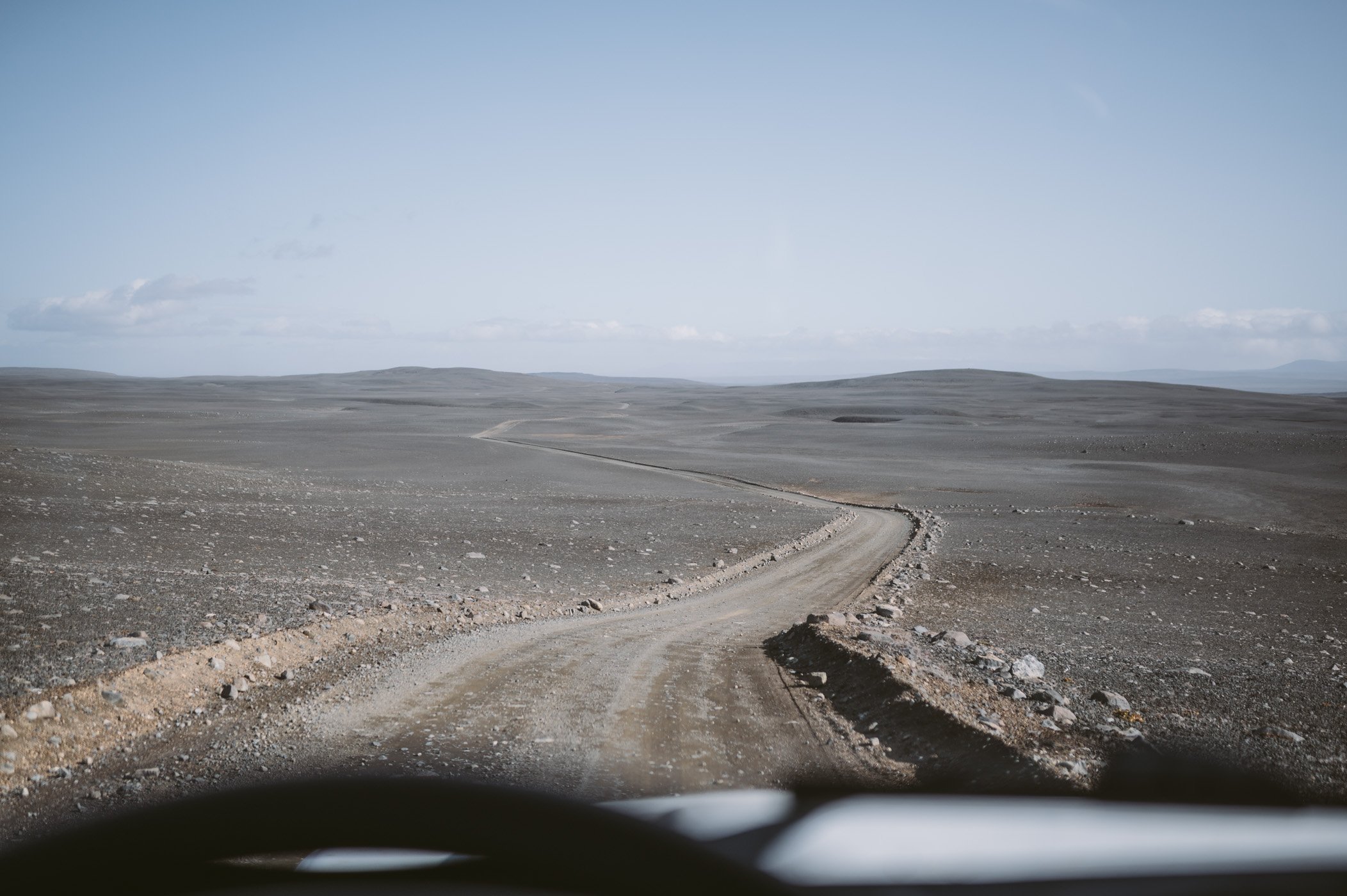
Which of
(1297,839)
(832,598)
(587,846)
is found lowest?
(832,598)

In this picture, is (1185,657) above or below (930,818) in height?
below

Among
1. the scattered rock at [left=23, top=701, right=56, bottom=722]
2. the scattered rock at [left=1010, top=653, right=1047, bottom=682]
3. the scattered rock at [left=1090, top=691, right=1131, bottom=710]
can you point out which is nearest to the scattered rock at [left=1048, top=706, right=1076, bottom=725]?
the scattered rock at [left=1090, top=691, right=1131, bottom=710]

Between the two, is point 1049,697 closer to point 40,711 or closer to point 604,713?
point 604,713

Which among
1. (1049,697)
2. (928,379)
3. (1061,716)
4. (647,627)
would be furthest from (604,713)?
(928,379)

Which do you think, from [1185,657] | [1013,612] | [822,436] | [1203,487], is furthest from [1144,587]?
[822,436]

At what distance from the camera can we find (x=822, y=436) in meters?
47.6

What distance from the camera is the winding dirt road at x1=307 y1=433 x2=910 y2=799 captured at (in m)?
4.79

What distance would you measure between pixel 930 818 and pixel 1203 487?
29356 millimetres

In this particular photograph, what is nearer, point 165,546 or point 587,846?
point 587,846

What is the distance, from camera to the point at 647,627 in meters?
9.57

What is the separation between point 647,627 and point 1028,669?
4.02m

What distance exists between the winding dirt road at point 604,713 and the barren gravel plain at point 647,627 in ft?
0.13

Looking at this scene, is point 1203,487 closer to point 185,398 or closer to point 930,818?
point 930,818

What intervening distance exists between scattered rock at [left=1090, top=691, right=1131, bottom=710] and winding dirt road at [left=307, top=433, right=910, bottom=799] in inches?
90.8
